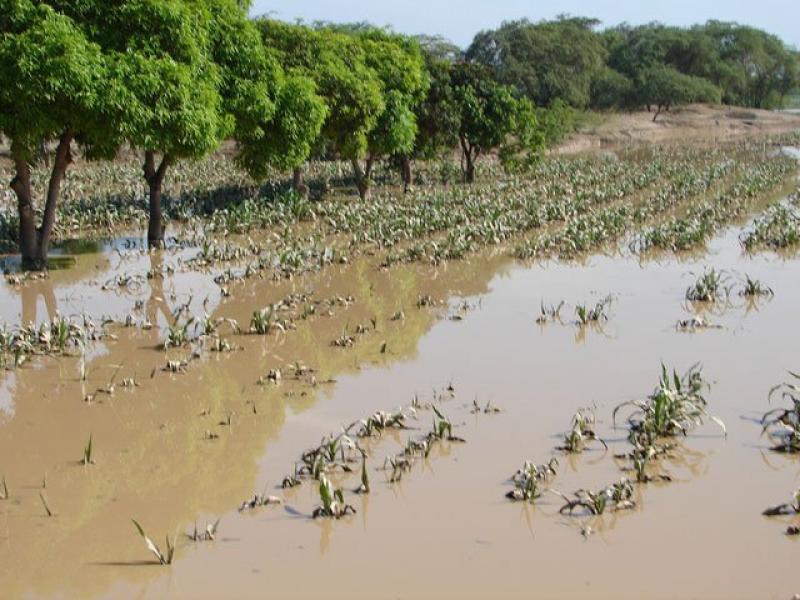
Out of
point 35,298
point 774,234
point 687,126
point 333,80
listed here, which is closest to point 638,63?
point 687,126

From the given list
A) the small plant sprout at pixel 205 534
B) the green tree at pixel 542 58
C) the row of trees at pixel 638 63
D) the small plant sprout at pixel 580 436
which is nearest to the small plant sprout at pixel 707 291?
the small plant sprout at pixel 580 436

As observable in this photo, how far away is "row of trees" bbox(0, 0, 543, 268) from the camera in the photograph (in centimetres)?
1416

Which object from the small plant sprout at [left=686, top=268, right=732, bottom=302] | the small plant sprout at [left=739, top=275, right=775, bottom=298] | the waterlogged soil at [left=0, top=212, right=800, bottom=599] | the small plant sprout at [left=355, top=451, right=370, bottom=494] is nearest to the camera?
the waterlogged soil at [left=0, top=212, right=800, bottom=599]

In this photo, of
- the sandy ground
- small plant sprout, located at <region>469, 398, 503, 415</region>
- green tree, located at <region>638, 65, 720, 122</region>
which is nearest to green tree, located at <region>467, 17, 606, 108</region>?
the sandy ground

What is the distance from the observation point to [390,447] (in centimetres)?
793

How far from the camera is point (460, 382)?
9.70m

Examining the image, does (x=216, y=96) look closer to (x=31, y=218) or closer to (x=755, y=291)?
(x=31, y=218)

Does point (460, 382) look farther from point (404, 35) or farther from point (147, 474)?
point (404, 35)

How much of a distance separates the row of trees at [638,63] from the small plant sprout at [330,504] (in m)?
45.0

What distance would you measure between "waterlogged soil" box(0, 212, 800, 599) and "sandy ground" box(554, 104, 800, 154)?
43.3 metres

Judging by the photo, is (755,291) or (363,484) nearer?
(363,484)

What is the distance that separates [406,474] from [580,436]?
4.96 feet

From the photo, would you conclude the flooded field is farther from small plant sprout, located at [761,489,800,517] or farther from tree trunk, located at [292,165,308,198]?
tree trunk, located at [292,165,308,198]

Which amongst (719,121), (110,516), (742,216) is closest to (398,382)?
(110,516)
